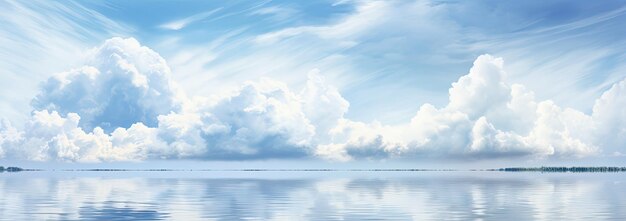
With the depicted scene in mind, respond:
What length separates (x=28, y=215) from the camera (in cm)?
8550

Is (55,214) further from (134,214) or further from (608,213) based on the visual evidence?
(608,213)

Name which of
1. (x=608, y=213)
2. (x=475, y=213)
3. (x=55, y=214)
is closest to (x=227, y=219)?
(x=55, y=214)

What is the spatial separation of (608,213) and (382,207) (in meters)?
30.6

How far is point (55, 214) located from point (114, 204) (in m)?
19.0

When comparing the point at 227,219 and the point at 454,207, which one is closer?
the point at 227,219

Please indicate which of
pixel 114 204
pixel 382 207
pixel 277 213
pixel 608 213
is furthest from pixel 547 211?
pixel 114 204

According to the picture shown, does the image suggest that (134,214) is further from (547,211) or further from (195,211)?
(547,211)

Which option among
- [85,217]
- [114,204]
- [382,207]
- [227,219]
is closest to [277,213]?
[227,219]

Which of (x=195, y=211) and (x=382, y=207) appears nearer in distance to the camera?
(x=195, y=211)

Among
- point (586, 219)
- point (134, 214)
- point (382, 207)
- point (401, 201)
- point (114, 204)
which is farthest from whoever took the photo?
point (401, 201)

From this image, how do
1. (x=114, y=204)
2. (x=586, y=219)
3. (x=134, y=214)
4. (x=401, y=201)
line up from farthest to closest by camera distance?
(x=401, y=201), (x=114, y=204), (x=134, y=214), (x=586, y=219)

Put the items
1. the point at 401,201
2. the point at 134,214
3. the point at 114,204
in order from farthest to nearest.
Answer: the point at 401,201
the point at 114,204
the point at 134,214

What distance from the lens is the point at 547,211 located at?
92062 millimetres

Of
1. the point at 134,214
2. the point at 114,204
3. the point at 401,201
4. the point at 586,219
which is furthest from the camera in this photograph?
the point at 401,201
